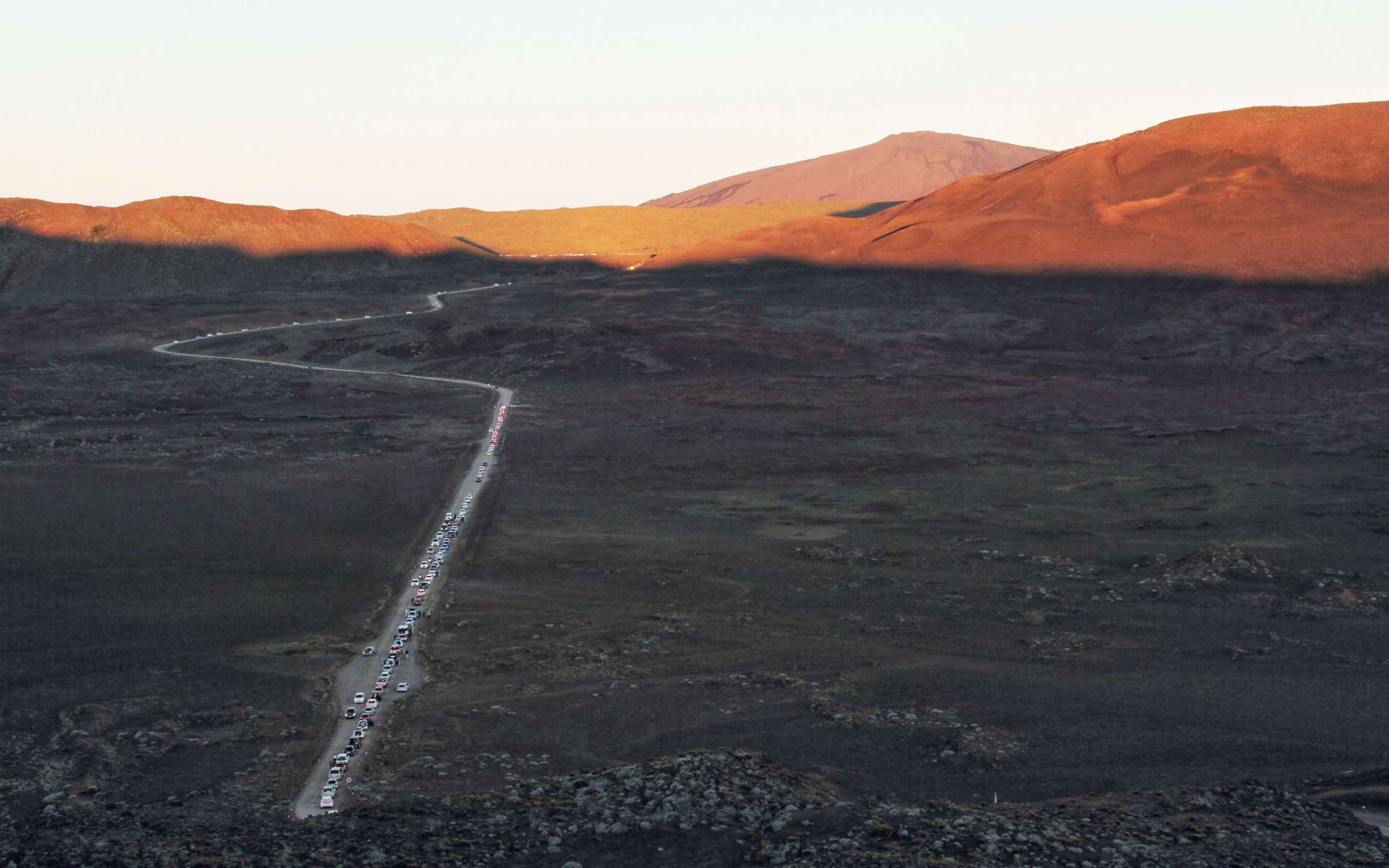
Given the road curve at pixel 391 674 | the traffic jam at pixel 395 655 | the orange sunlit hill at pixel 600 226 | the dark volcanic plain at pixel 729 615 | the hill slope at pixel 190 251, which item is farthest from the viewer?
the orange sunlit hill at pixel 600 226

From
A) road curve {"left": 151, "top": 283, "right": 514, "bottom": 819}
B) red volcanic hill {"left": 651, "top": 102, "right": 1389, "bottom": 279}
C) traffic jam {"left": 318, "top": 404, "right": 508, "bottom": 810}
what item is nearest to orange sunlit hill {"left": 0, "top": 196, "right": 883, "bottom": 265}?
red volcanic hill {"left": 651, "top": 102, "right": 1389, "bottom": 279}

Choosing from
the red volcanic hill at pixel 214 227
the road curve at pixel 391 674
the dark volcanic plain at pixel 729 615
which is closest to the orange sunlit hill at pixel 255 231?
the red volcanic hill at pixel 214 227

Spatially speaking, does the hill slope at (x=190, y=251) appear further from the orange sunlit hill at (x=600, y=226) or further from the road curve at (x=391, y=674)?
the road curve at (x=391, y=674)

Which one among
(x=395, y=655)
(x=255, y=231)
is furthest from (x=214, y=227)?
(x=395, y=655)

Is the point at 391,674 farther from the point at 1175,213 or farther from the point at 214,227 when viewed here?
the point at 214,227

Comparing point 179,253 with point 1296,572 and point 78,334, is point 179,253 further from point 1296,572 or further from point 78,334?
point 1296,572

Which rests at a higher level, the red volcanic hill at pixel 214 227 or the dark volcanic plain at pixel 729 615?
the red volcanic hill at pixel 214 227
